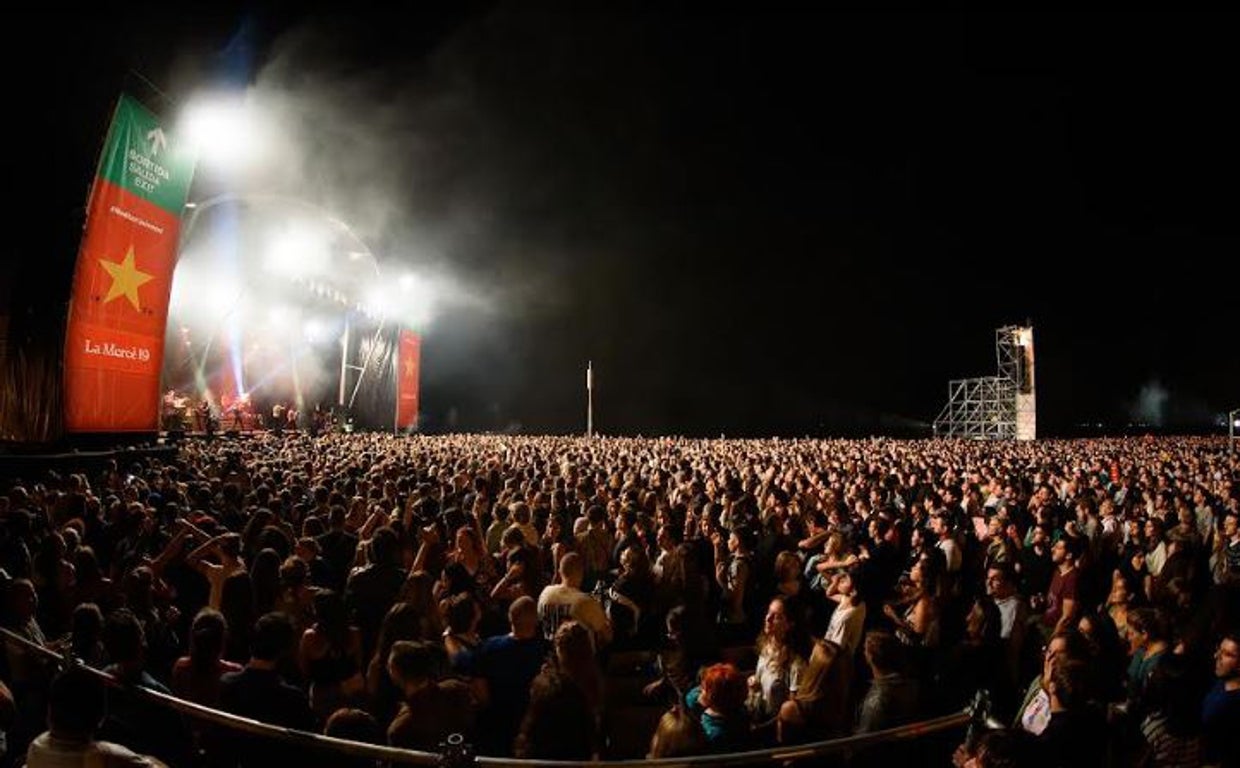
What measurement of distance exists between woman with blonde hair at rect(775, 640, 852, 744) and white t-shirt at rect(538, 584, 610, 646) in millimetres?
1409

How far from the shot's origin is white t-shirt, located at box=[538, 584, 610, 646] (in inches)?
185

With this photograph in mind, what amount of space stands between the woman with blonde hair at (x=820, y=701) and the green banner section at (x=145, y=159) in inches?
499

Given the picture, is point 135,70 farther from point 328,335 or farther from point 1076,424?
A: point 1076,424

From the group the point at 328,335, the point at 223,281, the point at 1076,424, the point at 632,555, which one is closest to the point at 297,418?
the point at 328,335

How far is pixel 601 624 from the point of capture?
4.75 meters

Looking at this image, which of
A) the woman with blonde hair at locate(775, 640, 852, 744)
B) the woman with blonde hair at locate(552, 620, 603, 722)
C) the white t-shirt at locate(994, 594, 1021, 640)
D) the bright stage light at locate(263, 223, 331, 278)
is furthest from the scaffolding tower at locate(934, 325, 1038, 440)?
the woman with blonde hair at locate(552, 620, 603, 722)

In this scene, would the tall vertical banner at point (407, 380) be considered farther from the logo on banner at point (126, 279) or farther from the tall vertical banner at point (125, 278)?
the logo on banner at point (126, 279)

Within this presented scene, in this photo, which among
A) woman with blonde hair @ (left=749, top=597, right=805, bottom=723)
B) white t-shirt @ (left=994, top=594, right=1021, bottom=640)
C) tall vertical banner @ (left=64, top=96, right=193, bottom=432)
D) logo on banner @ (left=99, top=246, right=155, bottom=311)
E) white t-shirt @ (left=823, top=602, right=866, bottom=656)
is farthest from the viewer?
logo on banner @ (left=99, top=246, right=155, bottom=311)

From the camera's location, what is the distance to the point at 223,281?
24750 mm

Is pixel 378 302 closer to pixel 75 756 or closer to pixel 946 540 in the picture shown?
pixel 946 540

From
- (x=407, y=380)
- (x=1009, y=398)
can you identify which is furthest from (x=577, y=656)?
(x=1009, y=398)

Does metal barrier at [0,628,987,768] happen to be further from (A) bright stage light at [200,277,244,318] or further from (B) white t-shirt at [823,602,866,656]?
(A) bright stage light at [200,277,244,318]

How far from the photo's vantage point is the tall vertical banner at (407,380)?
2939 cm

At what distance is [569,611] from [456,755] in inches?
97.4
